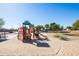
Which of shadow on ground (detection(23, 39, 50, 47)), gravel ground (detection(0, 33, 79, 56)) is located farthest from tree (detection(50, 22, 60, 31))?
shadow on ground (detection(23, 39, 50, 47))

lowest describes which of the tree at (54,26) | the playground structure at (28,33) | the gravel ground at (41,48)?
the gravel ground at (41,48)

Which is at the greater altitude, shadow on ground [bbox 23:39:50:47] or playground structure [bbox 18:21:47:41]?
playground structure [bbox 18:21:47:41]

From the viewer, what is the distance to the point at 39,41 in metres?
4.59

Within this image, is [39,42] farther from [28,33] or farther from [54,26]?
[54,26]

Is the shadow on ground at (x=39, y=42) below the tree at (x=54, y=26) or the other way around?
below

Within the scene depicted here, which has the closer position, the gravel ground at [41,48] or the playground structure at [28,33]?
the gravel ground at [41,48]

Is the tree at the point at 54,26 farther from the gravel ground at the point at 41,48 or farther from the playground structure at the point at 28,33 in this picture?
the playground structure at the point at 28,33

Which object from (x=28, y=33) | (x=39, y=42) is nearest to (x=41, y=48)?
(x=39, y=42)

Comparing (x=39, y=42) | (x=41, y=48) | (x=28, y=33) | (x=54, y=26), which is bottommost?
(x=41, y=48)

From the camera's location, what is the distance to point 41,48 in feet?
14.7

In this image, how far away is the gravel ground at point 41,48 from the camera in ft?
14.3

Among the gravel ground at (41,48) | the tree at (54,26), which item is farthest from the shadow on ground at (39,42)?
the tree at (54,26)

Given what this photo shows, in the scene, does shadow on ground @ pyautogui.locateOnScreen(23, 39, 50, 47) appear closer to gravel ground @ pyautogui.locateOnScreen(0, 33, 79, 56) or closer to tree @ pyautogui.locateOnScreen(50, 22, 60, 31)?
gravel ground @ pyautogui.locateOnScreen(0, 33, 79, 56)

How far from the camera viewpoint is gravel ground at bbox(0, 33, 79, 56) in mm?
4355
